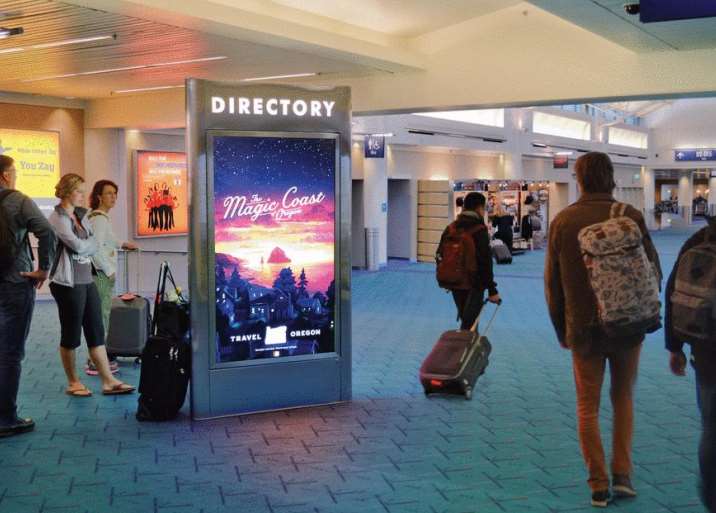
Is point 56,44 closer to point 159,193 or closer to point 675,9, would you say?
point 675,9

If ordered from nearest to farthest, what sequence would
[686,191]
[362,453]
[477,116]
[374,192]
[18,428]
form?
[362,453] < [18,428] < [374,192] < [477,116] < [686,191]

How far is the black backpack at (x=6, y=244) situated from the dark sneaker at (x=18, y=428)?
1030 millimetres

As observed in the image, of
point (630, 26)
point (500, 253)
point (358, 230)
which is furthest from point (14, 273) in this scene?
point (500, 253)

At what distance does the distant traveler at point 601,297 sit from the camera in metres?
4.10

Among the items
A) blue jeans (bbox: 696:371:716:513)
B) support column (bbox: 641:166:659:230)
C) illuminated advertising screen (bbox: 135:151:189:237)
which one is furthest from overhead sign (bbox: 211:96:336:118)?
support column (bbox: 641:166:659:230)

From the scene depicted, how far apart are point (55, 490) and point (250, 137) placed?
2723mm

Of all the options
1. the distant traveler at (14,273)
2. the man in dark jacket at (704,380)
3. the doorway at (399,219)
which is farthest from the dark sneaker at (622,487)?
the doorway at (399,219)

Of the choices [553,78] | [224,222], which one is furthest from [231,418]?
[553,78]

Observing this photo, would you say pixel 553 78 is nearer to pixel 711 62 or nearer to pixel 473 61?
pixel 473 61

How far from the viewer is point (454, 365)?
21.8 feet

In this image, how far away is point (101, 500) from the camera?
14.5ft

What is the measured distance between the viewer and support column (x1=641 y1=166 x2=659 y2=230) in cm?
4178

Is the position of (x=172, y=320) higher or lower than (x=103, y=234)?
lower

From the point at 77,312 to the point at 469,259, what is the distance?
315cm
